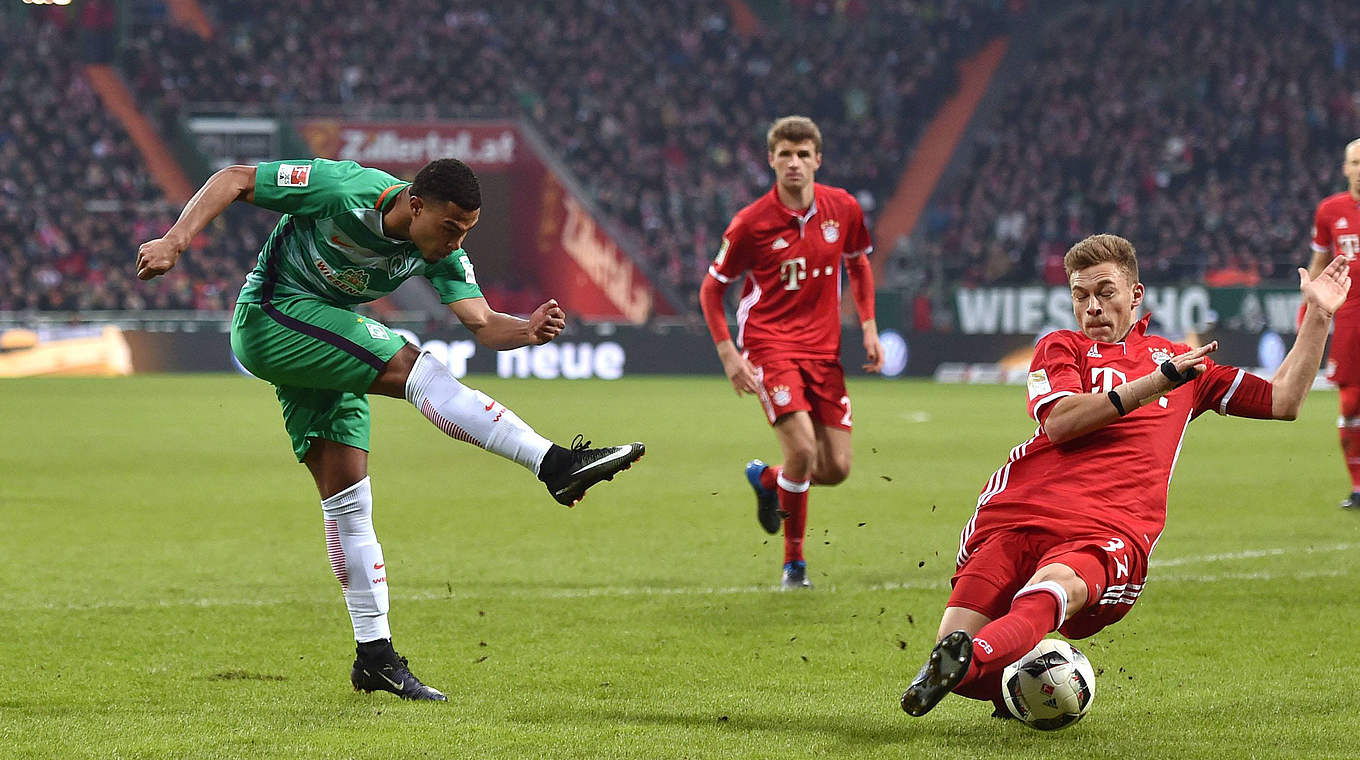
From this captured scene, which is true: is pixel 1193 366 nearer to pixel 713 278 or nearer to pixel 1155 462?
pixel 1155 462

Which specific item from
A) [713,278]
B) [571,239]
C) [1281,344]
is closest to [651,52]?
[571,239]

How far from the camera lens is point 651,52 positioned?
120ft

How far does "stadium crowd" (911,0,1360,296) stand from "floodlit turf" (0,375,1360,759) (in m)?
16.2

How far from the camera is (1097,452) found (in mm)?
4758

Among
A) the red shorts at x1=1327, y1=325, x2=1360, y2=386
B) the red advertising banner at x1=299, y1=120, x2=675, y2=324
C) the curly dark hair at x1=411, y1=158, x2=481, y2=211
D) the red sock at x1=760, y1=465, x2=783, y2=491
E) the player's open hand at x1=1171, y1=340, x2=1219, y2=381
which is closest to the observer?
the player's open hand at x1=1171, y1=340, x2=1219, y2=381

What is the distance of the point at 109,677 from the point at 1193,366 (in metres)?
3.81

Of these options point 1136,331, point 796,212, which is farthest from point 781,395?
point 1136,331

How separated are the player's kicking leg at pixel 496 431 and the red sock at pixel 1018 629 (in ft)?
3.84

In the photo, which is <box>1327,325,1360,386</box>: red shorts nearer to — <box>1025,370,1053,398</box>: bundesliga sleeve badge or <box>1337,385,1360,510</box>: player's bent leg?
<box>1337,385,1360,510</box>: player's bent leg

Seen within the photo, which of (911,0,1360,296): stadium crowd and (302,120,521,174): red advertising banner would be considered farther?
(302,120,521,174): red advertising banner

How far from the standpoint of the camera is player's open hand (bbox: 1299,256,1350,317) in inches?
186

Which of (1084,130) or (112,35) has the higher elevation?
(112,35)

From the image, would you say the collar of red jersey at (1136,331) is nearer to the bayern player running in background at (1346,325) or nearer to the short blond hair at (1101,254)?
the short blond hair at (1101,254)

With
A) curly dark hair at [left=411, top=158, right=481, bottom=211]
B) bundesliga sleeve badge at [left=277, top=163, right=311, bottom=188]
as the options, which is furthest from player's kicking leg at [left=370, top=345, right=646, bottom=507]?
bundesliga sleeve badge at [left=277, top=163, right=311, bottom=188]
